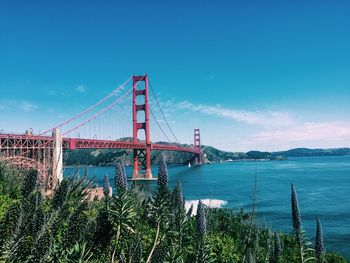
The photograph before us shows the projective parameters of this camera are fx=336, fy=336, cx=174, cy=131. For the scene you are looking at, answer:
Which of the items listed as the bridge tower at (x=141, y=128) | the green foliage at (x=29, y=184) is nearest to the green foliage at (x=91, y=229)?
the green foliage at (x=29, y=184)

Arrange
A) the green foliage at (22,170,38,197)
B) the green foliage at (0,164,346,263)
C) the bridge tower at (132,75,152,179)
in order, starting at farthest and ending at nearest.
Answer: the bridge tower at (132,75,152,179)
the green foliage at (22,170,38,197)
the green foliage at (0,164,346,263)

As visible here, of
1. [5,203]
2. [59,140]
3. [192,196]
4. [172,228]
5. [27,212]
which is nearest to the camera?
[27,212]

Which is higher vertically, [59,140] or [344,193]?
[59,140]

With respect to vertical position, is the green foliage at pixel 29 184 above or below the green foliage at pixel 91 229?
above

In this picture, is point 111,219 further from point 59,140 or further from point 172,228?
point 59,140

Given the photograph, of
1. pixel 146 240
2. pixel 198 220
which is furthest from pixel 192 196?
pixel 198 220

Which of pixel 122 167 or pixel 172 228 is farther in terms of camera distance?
→ pixel 172 228

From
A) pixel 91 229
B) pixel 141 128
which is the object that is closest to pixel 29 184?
pixel 91 229

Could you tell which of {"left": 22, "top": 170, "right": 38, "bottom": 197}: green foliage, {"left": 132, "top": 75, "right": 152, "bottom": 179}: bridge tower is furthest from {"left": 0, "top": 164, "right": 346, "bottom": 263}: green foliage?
{"left": 132, "top": 75, "right": 152, "bottom": 179}: bridge tower

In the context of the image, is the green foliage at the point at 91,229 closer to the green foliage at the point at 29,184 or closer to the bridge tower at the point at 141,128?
the green foliage at the point at 29,184

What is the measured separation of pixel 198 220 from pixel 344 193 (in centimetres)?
5998

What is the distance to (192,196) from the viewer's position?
5512 centimetres

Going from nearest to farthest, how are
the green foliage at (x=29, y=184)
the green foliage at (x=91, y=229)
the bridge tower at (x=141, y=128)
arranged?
the green foliage at (x=91, y=229), the green foliage at (x=29, y=184), the bridge tower at (x=141, y=128)

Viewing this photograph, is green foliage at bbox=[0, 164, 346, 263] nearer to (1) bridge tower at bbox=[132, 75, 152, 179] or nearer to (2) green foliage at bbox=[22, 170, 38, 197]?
(2) green foliage at bbox=[22, 170, 38, 197]
